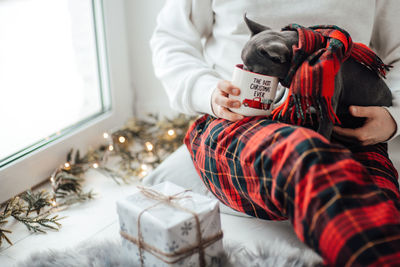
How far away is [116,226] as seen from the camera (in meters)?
1.12

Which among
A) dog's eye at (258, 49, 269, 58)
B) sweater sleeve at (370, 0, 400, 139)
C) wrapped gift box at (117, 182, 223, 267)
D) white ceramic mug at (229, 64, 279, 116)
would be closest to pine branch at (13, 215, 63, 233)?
wrapped gift box at (117, 182, 223, 267)

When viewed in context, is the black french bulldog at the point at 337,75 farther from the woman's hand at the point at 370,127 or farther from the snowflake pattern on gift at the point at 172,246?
the snowflake pattern on gift at the point at 172,246

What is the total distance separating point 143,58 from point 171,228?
120 cm

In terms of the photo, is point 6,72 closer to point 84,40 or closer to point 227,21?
point 84,40

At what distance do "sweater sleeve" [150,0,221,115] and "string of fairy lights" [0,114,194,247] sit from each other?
1.26 feet

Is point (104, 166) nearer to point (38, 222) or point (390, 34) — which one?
point (38, 222)

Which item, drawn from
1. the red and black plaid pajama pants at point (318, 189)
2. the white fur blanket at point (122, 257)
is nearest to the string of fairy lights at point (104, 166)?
the white fur blanket at point (122, 257)

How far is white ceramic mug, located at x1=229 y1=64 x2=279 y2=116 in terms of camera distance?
0.83m

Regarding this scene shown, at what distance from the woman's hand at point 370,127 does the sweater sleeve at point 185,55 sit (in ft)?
1.19

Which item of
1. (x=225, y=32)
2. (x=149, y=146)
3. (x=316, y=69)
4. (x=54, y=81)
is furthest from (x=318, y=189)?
(x=54, y=81)

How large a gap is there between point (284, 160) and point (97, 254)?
0.50 meters

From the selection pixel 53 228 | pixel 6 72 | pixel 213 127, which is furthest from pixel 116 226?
pixel 6 72

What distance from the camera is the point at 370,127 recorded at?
0.93 meters

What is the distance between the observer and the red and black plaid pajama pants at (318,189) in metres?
0.64
